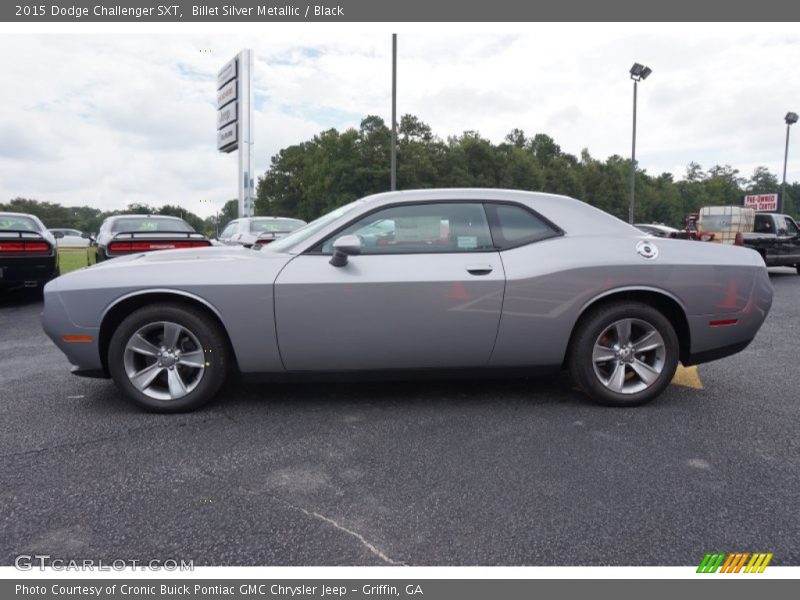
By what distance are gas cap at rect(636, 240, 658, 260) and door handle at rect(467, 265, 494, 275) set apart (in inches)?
39.3

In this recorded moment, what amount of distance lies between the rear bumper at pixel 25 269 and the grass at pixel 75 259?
5.78ft

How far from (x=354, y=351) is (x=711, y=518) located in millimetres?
2035

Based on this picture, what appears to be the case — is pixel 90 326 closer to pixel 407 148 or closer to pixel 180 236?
pixel 180 236

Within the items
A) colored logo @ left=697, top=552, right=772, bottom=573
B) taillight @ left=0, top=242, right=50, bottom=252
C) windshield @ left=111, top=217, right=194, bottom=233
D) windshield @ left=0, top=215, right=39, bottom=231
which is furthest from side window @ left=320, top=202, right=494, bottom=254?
windshield @ left=0, top=215, right=39, bottom=231

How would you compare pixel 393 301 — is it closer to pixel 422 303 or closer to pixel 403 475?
pixel 422 303

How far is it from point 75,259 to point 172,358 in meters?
19.3

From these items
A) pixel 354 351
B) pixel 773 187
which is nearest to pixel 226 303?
pixel 354 351

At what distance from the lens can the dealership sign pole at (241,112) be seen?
2336 cm

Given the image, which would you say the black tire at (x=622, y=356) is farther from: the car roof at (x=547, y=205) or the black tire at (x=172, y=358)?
the black tire at (x=172, y=358)

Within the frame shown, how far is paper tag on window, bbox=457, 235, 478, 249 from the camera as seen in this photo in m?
3.63

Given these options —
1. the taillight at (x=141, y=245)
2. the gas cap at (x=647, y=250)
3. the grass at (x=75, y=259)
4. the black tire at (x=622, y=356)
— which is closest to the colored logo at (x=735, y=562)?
the black tire at (x=622, y=356)

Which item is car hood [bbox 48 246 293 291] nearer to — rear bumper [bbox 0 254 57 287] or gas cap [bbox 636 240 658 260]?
gas cap [bbox 636 240 658 260]

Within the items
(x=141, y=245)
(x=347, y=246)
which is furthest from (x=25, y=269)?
(x=347, y=246)

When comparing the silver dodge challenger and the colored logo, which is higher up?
the silver dodge challenger
